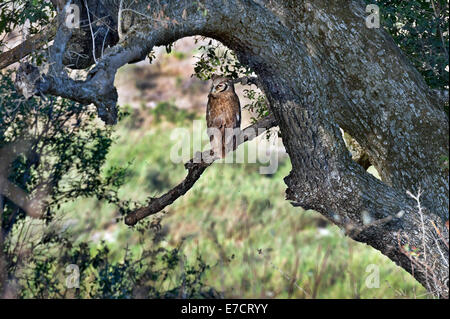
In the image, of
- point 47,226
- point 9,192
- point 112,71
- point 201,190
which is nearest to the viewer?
point 112,71

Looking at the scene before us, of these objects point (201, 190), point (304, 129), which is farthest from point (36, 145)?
point (201, 190)

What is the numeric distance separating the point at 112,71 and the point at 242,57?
114 cm

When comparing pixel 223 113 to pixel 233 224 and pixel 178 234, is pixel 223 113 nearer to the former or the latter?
pixel 233 224

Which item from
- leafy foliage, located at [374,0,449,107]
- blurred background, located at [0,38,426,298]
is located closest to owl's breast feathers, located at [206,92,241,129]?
leafy foliage, located at [374,0,449,107]

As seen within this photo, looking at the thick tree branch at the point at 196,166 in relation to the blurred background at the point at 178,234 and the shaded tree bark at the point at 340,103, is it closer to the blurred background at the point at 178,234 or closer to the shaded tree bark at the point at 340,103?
the shaded tree bark at the point at 340,103

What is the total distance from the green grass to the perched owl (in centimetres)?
466

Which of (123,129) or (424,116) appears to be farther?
(123,129)

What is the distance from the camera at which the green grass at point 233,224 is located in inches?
471

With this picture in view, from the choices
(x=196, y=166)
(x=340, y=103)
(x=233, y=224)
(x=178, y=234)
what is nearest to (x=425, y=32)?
(x=340, y=103)

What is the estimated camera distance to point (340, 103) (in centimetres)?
614

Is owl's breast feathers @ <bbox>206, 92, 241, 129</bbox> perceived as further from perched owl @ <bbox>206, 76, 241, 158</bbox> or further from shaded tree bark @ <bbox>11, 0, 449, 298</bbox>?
shaded tree bark @ <bbox>11, 0, 449, 298</bbox>

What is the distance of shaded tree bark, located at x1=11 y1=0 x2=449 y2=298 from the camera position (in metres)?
5.71
